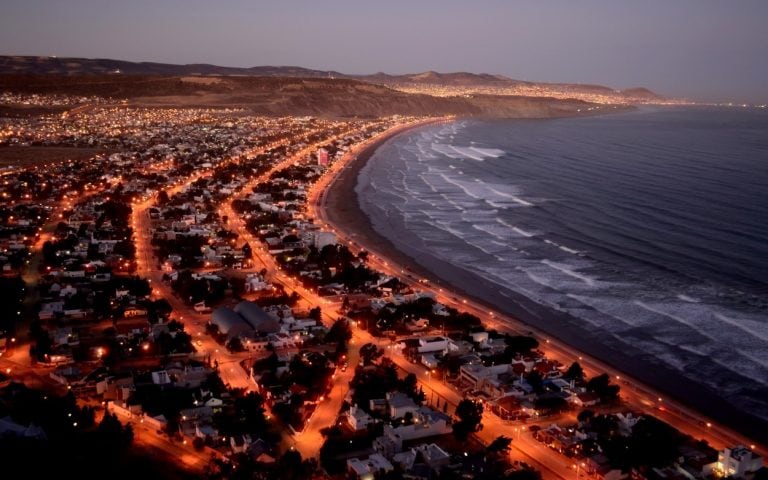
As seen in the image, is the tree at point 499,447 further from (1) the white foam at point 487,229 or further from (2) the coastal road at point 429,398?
(1) the white foam at point 487,229

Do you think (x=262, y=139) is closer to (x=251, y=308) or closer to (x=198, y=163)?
(x=198, y=163)

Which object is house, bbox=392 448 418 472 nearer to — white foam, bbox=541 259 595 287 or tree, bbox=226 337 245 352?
tree, bbox=226 337 245 352

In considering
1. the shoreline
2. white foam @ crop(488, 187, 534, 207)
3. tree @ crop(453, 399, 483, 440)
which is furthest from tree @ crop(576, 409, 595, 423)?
white foam @ crop(488, 187, 534, 207)

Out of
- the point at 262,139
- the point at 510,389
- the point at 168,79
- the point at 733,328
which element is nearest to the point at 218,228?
the point at 510,389

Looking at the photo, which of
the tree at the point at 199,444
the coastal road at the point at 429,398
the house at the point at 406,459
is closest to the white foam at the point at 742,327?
the coastal road at the point at 429,398

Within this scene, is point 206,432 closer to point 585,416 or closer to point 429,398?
point 429,398

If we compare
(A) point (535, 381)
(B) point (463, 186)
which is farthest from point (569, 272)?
(B) point (463, 186)
